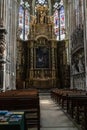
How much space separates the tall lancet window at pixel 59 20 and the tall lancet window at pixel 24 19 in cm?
488

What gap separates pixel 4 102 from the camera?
5684 mm

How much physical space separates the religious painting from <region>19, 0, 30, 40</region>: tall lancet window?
4165mm

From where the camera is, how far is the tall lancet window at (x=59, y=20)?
116 ft

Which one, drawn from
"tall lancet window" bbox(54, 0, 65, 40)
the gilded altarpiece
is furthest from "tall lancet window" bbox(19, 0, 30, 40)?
"tall lancet window" bbox(54, 0, 65, 40)

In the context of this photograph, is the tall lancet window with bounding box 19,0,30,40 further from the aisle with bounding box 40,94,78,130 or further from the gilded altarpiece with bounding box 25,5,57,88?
the aisle with bounding box 40,94,78,130

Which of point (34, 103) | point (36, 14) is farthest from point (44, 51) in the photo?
point (34, 103)

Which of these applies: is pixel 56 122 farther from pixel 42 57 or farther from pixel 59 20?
pixel 59 20

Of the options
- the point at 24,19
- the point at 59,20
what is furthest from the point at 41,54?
the point at 59,20

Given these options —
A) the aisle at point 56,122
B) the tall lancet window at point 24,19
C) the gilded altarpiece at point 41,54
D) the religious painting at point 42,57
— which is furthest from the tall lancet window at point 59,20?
the aisle at point 56,122

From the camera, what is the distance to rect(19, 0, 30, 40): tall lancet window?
35.2m

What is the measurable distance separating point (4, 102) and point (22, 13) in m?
31.9

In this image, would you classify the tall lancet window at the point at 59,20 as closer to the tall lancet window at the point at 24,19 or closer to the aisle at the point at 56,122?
the tall lancet window at the point at 24,19

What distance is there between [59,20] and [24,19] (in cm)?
597

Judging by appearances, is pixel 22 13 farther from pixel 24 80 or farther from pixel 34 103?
pixel 34 103
